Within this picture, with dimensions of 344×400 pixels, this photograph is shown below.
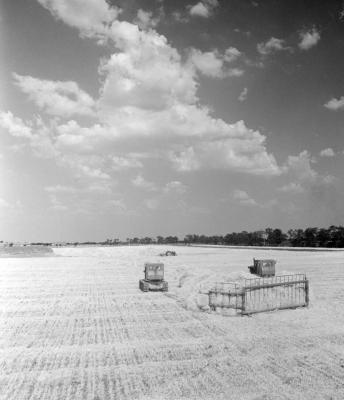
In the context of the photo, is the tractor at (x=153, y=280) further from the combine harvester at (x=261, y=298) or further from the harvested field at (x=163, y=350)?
the combine harvester at (x=261, y=298)

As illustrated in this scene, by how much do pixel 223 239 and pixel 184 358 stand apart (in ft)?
514

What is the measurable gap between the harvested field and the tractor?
1.73 meters

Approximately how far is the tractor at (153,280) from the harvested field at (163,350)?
68.3 inches

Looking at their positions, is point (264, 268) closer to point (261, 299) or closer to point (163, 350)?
point (261, 299)

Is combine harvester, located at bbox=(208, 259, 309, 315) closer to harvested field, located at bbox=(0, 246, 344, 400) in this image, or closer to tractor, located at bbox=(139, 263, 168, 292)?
harvested field, located at bbox=(0, 246, 344, 400)

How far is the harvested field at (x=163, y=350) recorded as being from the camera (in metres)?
8.91

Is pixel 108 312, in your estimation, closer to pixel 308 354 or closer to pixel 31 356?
pixel 31 356

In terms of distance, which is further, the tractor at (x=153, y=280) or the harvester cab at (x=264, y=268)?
the harvester cab at (x=264, y=268)

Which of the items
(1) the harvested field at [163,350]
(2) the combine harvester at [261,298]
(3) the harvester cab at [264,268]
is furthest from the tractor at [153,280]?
(3) the harvester cab at [264,268]

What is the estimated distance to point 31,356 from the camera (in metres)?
11.3

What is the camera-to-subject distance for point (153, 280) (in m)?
23.2

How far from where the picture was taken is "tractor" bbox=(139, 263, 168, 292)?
22589 millimetres

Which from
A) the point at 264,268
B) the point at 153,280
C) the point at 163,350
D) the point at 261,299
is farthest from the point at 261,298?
the point at 264,268

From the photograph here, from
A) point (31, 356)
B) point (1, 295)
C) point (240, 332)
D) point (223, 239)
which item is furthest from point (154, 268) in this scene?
point (223, 239)
